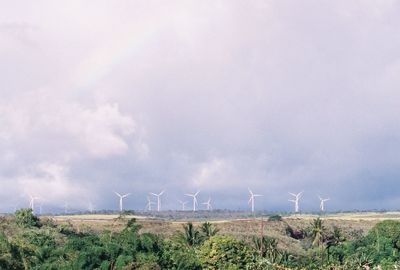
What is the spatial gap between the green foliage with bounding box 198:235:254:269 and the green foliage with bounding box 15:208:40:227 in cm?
7596

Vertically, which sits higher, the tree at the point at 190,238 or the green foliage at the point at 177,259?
the tree at the point at 190,238

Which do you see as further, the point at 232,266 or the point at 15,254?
the point at 232,266

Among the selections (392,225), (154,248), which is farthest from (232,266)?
(392,225)

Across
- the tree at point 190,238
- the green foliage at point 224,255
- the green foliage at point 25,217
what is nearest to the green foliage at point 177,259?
the green foliage at point 224,255

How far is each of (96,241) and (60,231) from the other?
80.9 metres

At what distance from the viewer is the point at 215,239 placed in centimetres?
11919

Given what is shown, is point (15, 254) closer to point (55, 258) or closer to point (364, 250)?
point (55, 258)

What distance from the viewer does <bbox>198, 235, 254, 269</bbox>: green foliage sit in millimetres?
112938

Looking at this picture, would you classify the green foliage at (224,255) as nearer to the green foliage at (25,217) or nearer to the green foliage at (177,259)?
the green foliage at (177,259)

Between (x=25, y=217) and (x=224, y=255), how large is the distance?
82.0 metres

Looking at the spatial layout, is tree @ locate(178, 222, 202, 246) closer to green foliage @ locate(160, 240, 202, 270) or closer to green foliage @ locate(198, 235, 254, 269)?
green foliage @ locate(198, 235, 254, 269)

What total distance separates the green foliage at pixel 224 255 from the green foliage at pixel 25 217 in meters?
76.0

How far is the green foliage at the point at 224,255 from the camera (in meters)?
113

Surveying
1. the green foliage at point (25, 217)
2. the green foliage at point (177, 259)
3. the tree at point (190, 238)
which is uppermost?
the green foliage at point (25, 217)
